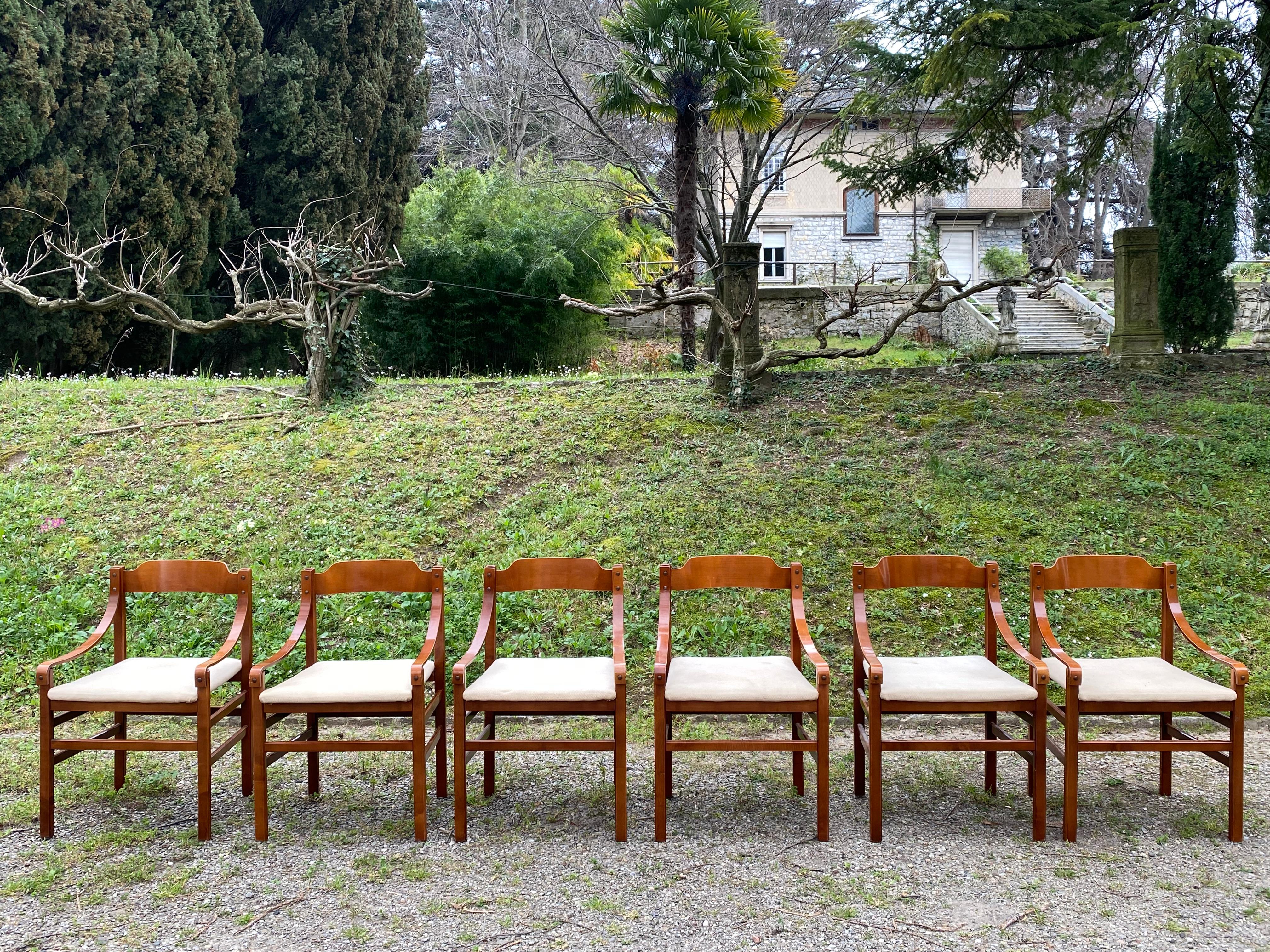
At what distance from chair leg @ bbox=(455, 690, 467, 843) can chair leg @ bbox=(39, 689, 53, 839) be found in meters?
1.51

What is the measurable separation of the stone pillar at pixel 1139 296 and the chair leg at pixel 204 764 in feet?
30.8

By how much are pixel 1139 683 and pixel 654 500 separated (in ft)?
13.2

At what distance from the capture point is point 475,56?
24.1 m

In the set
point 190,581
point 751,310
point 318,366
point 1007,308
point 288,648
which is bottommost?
point 288,648

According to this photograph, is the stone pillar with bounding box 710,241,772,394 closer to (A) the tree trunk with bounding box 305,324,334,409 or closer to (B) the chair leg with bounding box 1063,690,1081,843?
(A) the tree trunk with bounding box 305,324,334,409

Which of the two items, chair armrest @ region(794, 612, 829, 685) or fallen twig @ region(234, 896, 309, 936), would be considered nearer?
fallen twig @ region(234, 896, 309, 936)

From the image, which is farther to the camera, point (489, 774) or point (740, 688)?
point (489, 774)

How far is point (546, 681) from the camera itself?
3.72 metres

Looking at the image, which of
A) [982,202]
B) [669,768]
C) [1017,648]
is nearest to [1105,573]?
[1017,648]

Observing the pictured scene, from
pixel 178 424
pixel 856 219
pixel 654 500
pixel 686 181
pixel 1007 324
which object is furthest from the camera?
pixel 856 219

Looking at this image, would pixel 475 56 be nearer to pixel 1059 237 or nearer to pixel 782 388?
pixel 782 388

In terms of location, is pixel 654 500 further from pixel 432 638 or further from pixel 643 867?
pixel 643 867

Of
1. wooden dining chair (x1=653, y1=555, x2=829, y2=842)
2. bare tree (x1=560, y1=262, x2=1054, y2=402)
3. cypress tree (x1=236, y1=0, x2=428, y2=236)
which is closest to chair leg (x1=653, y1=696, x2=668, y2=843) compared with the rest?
wooden dining chair (x1=653, y1=555, x2=829, y2=842)

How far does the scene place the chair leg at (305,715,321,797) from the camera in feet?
12.9
